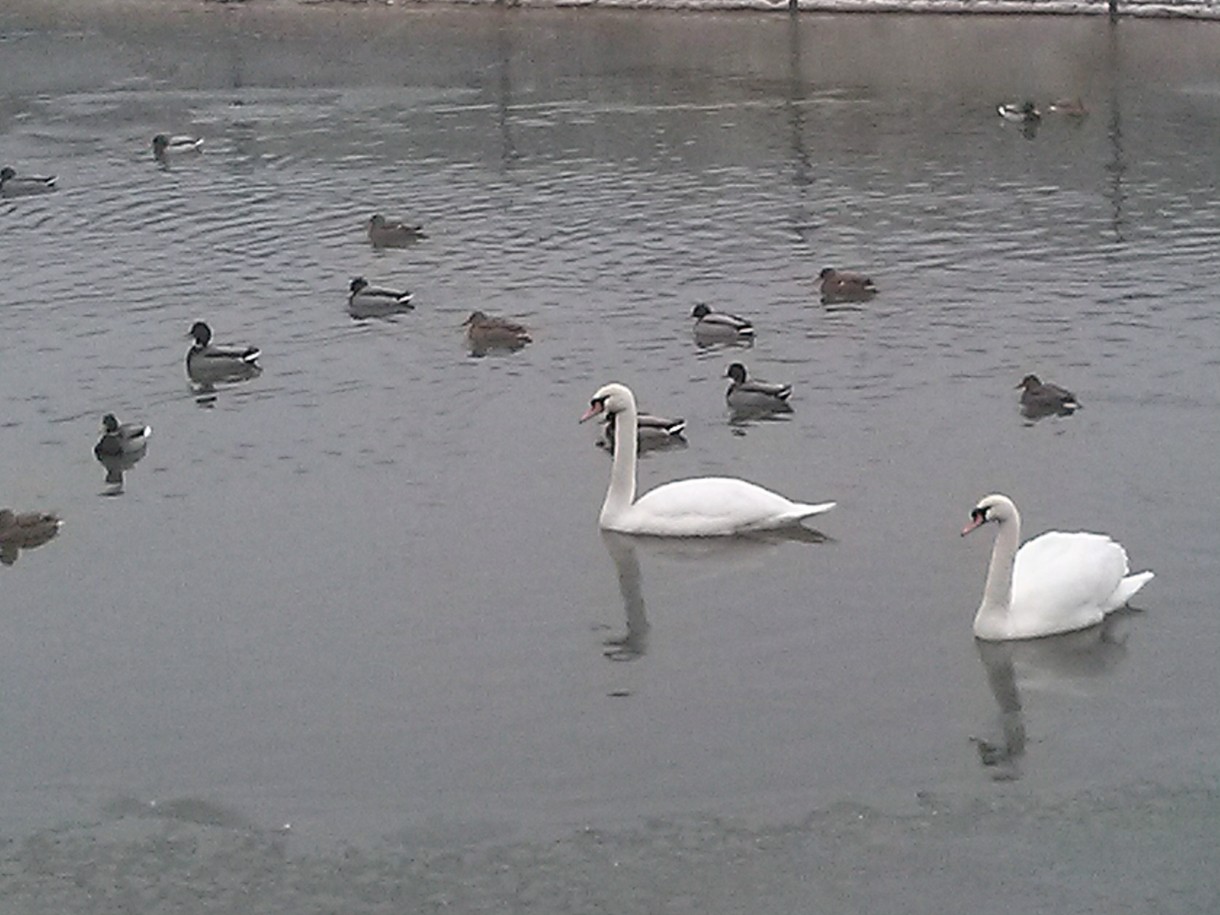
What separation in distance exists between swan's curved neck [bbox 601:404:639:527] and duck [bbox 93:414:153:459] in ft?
11.8

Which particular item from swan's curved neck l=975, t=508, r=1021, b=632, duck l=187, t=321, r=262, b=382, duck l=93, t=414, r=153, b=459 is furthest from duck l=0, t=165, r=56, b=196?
swan's curved neck l=975, t=508, r=1021, b=632

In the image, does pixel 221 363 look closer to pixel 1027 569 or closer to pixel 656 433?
pixel 656 433

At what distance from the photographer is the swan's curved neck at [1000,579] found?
40.2 feet

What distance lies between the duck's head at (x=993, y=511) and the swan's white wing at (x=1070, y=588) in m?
0.45

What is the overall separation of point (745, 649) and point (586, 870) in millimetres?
2643

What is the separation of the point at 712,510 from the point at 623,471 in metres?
0.66

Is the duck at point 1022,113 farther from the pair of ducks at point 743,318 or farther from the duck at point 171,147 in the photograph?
the duck at point 171,147

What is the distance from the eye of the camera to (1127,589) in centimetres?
1268

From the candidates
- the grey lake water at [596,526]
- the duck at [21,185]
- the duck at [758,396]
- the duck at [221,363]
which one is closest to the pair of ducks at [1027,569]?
the grey lake water at [596,526]

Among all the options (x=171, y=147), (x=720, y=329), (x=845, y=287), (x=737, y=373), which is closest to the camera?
(x=737, y=373)

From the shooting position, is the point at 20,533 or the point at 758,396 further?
the point at 758,396

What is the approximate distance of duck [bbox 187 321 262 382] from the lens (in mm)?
18156

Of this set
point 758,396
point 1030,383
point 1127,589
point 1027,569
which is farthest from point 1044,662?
point 758,396

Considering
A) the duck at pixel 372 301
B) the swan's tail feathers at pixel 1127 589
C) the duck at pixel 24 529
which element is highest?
the duck at pixel 372 301
